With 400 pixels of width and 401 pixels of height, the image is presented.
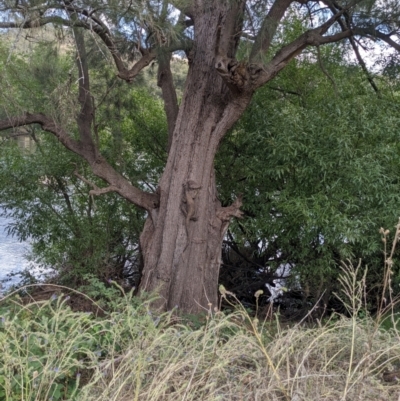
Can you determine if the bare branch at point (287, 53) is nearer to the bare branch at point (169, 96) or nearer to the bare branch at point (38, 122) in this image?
the bare branch at point (169, 96)

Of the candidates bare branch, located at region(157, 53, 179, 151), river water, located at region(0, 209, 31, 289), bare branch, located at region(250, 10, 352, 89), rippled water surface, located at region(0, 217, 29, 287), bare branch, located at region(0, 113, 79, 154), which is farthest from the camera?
rippled water surface, located at region(0, 217, 29, 287)

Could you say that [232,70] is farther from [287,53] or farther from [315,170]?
[315,170]

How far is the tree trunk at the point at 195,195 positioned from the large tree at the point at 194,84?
0.01 meters

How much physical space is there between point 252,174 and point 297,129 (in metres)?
0.96

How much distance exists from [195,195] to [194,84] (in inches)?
56.2

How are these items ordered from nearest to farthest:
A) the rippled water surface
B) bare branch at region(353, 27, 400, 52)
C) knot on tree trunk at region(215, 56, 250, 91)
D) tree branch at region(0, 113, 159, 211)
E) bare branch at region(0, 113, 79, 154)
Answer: knot on tree trunk at region(215, 56, 250, 91) < bare branch at region(353, 27, 400, 52) < bare branch at region(0, 113, 79, 154) < tree branch at region(0, 113, 159, 211) < the rippled water surface

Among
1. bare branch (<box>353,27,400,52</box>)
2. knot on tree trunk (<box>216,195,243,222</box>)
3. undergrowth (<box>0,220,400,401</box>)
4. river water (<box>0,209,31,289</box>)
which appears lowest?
river water (<box>0,209,31,289</box>)

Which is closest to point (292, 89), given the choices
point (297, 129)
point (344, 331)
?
point (297, 129)

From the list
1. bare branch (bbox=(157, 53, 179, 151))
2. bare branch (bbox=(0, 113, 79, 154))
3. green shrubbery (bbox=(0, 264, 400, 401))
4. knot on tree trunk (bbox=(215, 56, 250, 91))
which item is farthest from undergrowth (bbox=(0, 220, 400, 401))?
bare branch (bbox=(157, 53, 179, 151))

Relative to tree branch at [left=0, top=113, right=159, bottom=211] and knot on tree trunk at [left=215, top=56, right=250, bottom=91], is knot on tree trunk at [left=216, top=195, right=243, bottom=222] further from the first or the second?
knot on tree trunk at [left=215, top=56, right=250, bottom=91]

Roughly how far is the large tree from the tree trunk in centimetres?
1

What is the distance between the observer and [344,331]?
3.62 meters

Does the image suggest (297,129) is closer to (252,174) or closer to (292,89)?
(252,174)

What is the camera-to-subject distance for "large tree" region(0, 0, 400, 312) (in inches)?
211
